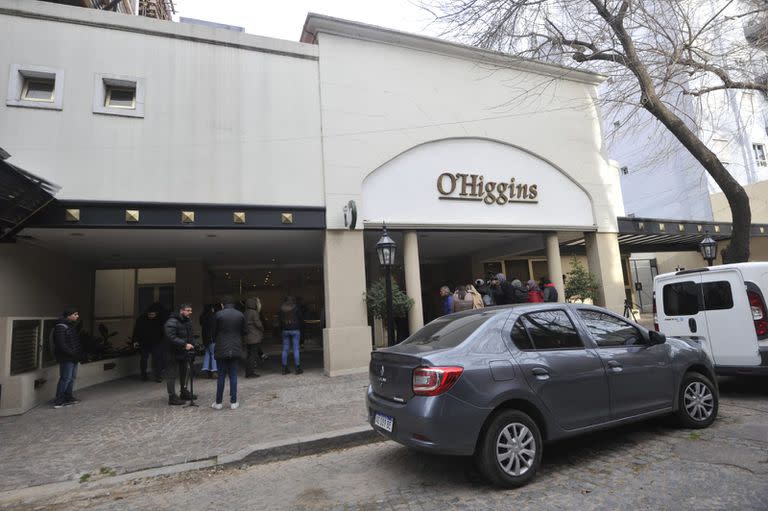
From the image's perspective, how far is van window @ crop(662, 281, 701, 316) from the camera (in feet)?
22.1

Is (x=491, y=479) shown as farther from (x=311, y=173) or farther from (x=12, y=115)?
(x=12, y=115)

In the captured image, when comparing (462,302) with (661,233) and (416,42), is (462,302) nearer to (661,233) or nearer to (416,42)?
(416,42)

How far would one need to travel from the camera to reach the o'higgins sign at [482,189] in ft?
36.8

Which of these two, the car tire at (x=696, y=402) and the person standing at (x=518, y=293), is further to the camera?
the person standing at (x=518, y=293)

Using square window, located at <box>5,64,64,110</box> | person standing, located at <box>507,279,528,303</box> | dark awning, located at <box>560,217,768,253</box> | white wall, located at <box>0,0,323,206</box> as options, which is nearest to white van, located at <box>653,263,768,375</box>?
person standing, located at <box>507,279,528,303</box>

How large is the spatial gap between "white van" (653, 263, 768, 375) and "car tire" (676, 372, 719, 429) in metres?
1.61

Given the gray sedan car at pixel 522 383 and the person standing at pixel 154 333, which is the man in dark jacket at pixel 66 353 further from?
the gray sedan car at pixel 522 383

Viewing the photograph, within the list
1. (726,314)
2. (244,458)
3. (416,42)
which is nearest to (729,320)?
(726,314)

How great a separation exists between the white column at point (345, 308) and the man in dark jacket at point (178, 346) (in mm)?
2975

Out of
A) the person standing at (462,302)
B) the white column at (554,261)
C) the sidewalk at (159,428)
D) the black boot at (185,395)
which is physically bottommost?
the sidewalk at (159,428)

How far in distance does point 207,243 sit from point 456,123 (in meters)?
7.41

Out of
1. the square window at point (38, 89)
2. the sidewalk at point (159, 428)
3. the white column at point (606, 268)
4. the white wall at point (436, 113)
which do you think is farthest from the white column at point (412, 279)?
the square window at point (38, 89)

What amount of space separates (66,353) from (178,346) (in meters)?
2.23

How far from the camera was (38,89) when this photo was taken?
8.73m
